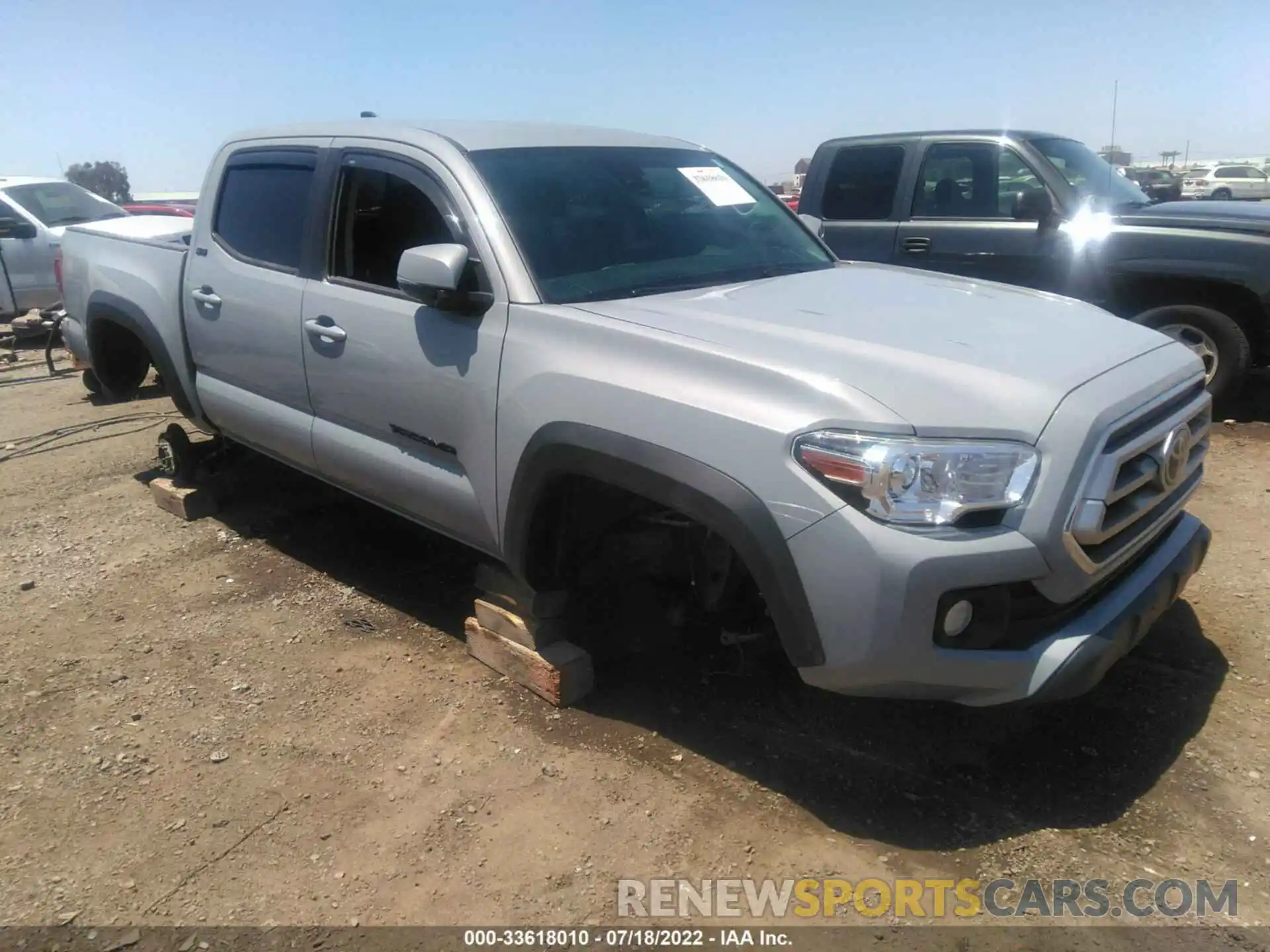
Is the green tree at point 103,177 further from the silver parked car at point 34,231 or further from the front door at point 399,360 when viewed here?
the front door at point 399,360

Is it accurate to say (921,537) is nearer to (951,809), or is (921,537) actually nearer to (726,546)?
(726,546)

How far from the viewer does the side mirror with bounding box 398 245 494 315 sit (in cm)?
296

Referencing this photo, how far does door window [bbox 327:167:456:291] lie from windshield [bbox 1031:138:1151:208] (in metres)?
4.78

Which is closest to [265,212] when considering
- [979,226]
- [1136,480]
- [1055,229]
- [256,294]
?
[256,294]

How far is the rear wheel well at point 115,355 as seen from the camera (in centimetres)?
519

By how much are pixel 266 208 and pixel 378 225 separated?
0.88 m

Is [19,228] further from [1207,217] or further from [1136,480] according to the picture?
[1136,480]

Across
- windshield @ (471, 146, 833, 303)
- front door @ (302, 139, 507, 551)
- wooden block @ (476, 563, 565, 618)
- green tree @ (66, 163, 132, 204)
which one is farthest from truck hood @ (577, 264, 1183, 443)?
green tree @ (66, 163, 132, 204)

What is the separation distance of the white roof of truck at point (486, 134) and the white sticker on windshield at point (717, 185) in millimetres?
187

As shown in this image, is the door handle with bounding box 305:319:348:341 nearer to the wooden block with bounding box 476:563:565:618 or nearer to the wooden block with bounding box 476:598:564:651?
the wooden block with bounding box 476:563:565:618

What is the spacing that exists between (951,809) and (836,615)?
31.9 inches

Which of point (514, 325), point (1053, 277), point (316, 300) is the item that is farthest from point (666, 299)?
point (1053, 277)

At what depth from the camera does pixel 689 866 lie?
2.54 meters

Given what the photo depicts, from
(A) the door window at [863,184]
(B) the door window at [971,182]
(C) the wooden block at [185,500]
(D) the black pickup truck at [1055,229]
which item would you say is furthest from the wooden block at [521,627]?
(A) the door window at [863,184]
